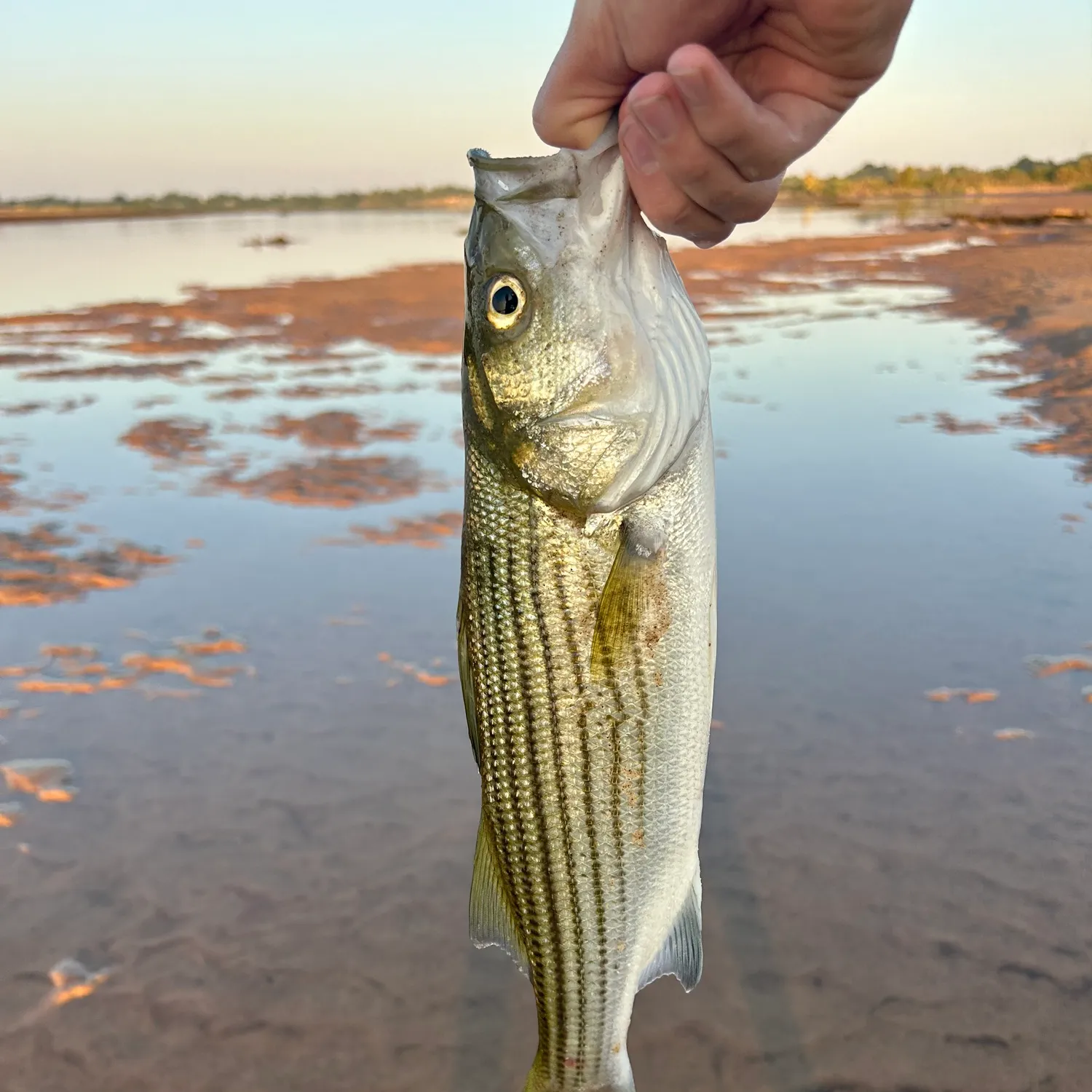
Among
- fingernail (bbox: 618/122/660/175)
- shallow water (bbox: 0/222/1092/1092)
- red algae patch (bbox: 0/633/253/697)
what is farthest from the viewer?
red algae patch (bbox: 0/633/253/697)

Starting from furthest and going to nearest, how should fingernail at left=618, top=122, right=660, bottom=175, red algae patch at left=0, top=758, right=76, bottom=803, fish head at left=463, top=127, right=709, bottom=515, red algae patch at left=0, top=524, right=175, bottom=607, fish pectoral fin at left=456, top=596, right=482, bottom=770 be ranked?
red algae patch at left=0, top=524, right=175, bottom=607 → red algae patch at left=0, top=758, right=76, bottom=803 → fish pectoral fin at left=456, top=596, right=482, bottom=770 → fish head at left=463, top=127, right=709, bottom=515 → fingernail at left=618, top=122, right=660, bottom=175

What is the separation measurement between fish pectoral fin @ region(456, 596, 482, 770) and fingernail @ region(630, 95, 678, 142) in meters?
1.11

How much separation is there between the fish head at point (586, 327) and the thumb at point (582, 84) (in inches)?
16.2

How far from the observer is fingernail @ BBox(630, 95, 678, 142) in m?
1.89

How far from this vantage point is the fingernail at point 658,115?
1.89m

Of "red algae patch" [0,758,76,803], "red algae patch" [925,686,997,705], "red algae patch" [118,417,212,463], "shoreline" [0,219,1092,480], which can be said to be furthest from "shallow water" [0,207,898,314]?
"red algae patch" [925,686,997,705]

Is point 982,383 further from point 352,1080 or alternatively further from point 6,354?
point 6,354

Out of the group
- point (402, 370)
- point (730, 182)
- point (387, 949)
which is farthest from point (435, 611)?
point (402, 370)

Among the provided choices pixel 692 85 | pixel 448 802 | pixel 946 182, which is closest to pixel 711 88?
pixel 692 85

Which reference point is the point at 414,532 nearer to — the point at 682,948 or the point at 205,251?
the point at 682,948

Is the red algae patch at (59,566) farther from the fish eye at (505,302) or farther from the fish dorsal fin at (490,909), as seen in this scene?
the fish eye at (505,302)

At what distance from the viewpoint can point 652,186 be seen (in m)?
2.00

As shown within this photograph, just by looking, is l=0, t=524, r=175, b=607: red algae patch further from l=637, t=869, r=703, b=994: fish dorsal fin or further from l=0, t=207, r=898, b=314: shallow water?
l=0, t=207, r=898, b=314: shallow water

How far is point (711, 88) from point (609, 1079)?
2281 millimetres
